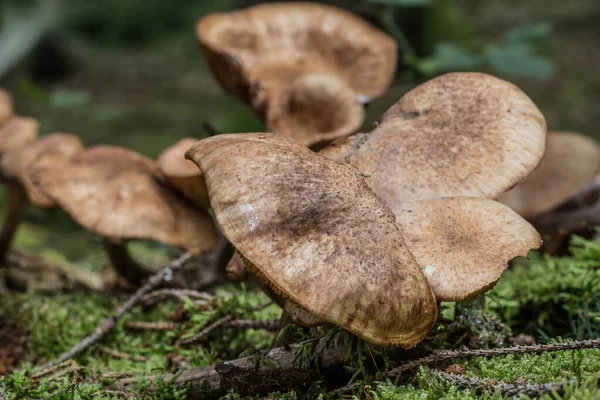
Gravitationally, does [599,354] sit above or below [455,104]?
below

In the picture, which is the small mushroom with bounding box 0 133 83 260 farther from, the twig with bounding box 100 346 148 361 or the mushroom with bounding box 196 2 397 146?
the mushroom with bounding box 196 2 397 146

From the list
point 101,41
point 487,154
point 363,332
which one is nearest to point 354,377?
point 363,332

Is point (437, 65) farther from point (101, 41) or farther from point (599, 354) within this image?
point (101, 41)

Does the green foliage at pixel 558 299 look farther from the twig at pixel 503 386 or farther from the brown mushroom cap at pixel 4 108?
the brown mushroom cap at pixel 4 108

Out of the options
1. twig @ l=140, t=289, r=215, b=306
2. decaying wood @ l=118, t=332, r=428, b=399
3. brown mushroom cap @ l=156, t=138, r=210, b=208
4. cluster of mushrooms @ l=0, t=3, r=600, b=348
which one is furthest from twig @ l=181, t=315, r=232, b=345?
brown mushroom cap @ l=156, t=138, r=210, b=208

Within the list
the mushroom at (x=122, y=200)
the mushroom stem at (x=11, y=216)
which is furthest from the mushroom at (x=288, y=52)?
the mushroom stem at (x=11, y=216)

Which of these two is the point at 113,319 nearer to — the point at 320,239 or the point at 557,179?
the point at 320,239
